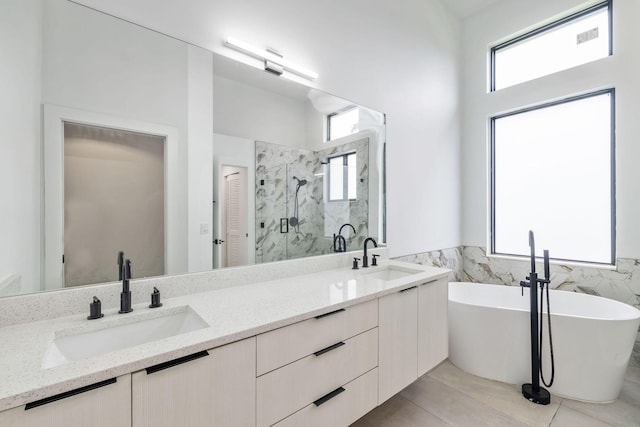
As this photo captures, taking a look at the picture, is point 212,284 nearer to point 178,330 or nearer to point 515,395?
point 178,330

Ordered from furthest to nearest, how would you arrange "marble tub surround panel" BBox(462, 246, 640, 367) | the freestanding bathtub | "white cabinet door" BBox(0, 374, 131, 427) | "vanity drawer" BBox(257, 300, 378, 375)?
"marble tub surround panel" BBox(462, 246, 640, 367) → the freestanding bathtub → "vanity drawer" BBox(257, 300, 378, 375) → "white cabinet door" BBox(0, 374, 131, 427)

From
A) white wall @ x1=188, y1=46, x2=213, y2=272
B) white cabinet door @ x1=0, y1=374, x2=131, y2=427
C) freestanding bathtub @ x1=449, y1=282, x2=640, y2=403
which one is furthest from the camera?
freestanding bathtub @ x1=449, y1=282, x2=640, y2=403

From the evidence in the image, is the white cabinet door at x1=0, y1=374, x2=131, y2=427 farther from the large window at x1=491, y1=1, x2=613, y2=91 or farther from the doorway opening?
the large window at x1=491, y1=1, x2=613, y2=91

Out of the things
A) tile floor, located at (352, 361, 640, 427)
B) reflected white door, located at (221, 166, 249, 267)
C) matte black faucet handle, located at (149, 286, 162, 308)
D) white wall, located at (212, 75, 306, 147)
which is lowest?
tile floor, located at (352, 361, 640, 427)

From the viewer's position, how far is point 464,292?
298cm

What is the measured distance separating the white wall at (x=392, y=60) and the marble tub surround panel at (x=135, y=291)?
1241mm

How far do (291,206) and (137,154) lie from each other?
3.08 feet

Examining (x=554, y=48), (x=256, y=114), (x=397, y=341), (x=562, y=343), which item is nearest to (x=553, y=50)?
(x=554, y=48)

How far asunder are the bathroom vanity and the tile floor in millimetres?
298

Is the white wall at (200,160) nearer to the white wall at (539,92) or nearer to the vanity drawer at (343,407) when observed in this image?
the vanity drawer at (343,407)

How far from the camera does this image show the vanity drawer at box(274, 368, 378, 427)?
1.21 m

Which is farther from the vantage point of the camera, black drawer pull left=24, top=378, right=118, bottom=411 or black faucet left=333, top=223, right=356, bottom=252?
black faucet left=333, top=223, right=356, bottom=252

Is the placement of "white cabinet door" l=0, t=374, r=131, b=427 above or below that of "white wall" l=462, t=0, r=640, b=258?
below

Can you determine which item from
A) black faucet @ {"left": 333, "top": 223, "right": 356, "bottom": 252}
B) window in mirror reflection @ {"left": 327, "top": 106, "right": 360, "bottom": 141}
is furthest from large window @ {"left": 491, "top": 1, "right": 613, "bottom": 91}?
black faucet @ {"left": 333, "top": 223, "right": 356, "bottom": 252}
